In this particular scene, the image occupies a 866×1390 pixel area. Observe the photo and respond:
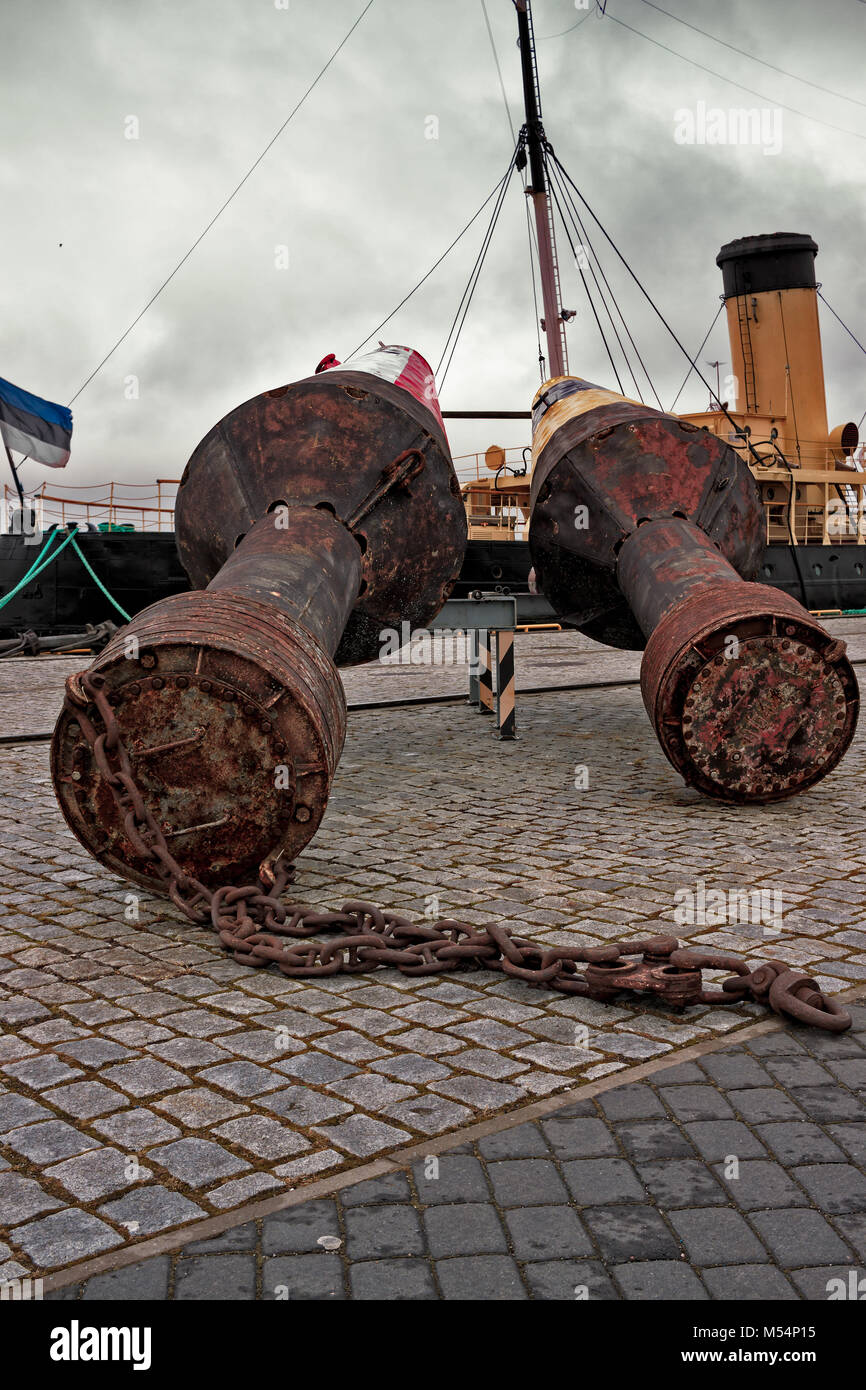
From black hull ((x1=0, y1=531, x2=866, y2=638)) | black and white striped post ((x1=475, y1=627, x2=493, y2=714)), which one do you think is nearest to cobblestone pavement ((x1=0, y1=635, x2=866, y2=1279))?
black and white striped post ((x1=475, y1=627, x2=493, y2=714))

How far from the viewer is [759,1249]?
2.53 meters

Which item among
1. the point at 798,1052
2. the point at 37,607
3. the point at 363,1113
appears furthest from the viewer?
the point at 37,607

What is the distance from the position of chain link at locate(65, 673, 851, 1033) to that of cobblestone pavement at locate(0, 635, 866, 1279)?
8 centimetres

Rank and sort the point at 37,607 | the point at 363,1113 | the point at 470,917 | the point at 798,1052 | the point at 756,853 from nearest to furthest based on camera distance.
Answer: the point at 363,1113 → the point at 798,1052 → the point at 470,917 → the point at 756,853 → the point at 37,607

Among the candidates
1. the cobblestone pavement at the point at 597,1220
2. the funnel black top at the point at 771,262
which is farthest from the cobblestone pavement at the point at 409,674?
the funnel black top at the point at 771,262

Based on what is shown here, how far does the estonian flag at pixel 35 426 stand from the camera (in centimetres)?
1841

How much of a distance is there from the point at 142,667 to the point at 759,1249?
3.01 metres

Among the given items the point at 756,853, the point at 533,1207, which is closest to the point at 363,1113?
the point at 533,1207

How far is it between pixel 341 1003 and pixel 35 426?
16.9 meters

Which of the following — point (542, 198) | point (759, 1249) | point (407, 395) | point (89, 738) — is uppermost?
point (542, 198)

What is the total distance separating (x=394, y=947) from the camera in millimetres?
4391

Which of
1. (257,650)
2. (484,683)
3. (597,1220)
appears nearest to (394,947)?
(257,650)

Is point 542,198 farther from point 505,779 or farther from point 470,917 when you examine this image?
point 470,917

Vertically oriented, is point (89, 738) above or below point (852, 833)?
above
